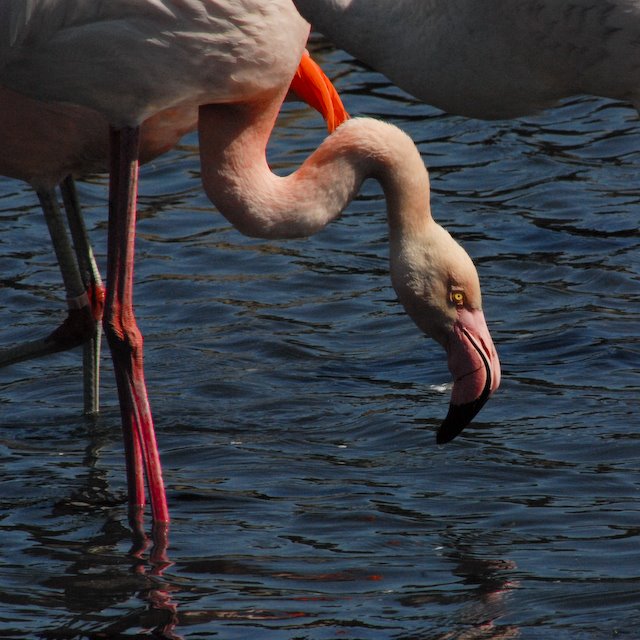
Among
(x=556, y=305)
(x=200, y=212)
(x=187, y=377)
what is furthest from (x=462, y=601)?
(x=200, y=212)

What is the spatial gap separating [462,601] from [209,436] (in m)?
1.85

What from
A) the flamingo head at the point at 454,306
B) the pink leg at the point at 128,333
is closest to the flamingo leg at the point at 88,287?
the pink leg at the point at 128,333

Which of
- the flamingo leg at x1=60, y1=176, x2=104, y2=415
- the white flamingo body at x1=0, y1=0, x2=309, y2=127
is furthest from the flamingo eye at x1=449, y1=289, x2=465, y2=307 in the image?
the flamingo leg at x1=60, y1=176, x2=104, y2=415

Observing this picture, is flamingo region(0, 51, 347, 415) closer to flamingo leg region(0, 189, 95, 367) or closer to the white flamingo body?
flamingo leg region(0, 189, 95, 367)

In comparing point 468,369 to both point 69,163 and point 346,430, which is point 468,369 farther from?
point 69,163

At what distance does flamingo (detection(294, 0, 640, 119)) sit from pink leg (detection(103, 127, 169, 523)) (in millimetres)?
937

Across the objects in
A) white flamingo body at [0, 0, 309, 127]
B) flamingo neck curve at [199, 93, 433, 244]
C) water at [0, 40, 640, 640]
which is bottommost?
water at [0, 40, 640, 640]

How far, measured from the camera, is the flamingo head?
19.3 ft

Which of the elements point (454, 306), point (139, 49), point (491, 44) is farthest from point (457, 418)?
point (139, 49)

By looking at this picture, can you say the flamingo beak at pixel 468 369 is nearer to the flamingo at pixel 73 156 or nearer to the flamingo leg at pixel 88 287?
the flamingo at pixel 73 156

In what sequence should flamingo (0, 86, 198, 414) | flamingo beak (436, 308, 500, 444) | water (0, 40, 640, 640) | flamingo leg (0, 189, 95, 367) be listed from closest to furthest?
water (0, 40, 640, 640) → flamingo beak (436, 308, 500, 444) → flamingo (0, 86, 198, 414) → flamingo leg (0, 189, 95, 367)

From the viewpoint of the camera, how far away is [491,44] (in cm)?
514

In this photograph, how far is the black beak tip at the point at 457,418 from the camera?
19.4ft

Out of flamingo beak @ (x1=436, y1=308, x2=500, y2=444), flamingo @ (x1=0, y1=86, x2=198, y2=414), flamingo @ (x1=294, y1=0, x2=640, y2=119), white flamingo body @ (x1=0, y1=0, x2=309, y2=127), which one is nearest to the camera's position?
flamingo @ (x1=294, y1=0, x2=640, y2=119)
